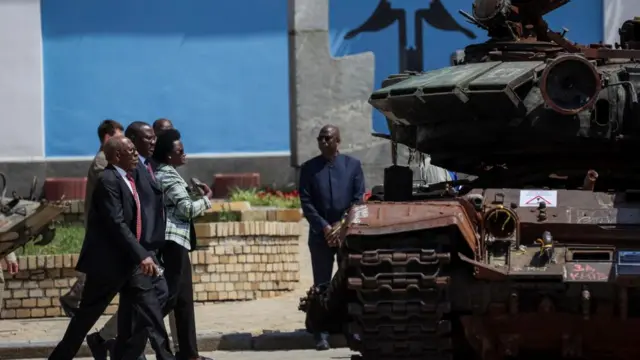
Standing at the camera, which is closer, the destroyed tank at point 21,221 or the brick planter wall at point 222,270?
the destroyed tank at point 21,221

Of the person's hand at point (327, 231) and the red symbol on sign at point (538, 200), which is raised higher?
the red symbol on sign at point (538, 200)

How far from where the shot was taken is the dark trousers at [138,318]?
33.0 feet

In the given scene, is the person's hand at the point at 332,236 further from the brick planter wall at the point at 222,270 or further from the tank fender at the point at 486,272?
the tank fender at the point at 486,272

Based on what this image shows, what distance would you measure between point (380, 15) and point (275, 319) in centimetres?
641

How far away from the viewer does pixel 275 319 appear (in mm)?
13852

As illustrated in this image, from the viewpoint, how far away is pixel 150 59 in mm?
19250

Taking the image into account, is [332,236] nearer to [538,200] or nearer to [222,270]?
[222,270]

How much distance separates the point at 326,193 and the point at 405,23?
268 inches

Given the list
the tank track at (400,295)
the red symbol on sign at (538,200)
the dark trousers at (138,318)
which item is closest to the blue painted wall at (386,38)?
the dark trousers at (138,318)

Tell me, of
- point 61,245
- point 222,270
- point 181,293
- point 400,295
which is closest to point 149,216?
point 181,293

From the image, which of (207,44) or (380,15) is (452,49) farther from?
(207,44)

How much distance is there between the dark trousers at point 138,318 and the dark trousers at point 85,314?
0.41 ft

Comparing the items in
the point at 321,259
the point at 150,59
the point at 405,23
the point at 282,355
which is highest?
the point at 405,23

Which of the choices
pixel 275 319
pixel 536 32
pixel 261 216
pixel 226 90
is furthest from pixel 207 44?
pixel 536 32
